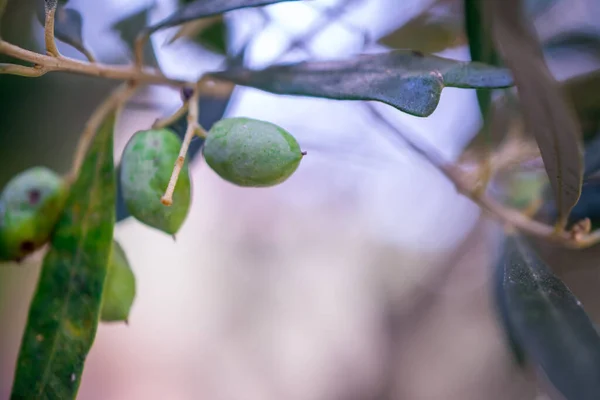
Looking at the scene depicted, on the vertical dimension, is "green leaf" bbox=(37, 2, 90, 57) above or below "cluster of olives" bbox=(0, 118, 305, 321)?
above

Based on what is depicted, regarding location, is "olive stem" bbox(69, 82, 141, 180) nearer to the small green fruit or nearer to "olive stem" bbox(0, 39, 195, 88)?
→ "olive stem" bbox(0, 39, 195, 88)

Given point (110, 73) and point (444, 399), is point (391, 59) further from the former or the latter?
point (444, 399)

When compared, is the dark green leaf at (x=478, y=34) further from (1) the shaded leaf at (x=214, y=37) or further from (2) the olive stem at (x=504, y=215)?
(1) the shaded leaf at (x=214, y=37)


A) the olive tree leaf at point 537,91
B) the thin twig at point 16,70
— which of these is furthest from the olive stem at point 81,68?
the olive tree leaf at point 537,91

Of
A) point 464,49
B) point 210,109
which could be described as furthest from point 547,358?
point 464,49

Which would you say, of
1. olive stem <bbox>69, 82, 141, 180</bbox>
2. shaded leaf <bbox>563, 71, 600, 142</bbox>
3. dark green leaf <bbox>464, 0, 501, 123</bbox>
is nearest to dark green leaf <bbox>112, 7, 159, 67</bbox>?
olive stem <bbox>69, 82, 141, 180</bbox>

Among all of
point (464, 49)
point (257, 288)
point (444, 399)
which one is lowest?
point (444, 399)
